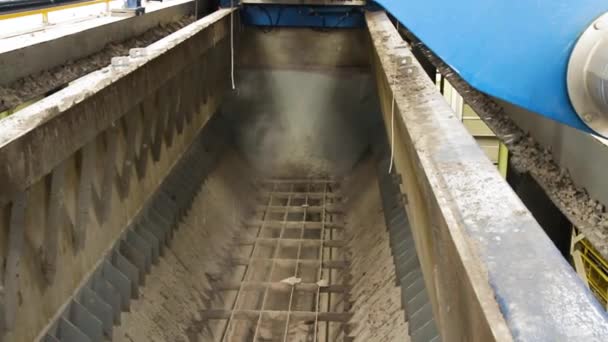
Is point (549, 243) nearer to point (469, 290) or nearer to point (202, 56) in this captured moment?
point (469, 290)

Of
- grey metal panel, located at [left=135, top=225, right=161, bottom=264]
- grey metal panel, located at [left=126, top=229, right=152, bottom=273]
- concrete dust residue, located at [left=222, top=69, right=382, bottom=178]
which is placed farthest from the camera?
concrete dust residue, located at [left=222, top=69, right=382, bottom=178]

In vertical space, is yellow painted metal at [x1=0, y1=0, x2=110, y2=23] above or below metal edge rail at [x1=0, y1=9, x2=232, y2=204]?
above

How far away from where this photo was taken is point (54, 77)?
4.04 m

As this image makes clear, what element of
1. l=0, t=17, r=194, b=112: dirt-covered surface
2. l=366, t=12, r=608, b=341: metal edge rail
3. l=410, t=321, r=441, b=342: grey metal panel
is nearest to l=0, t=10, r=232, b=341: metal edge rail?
l=0, t=17, r=194, b=112: dirt-covered surface

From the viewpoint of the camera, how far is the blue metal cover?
5.85ft

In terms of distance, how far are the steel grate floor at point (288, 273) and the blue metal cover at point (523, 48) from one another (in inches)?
88.3

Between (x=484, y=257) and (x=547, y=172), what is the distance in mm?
2139

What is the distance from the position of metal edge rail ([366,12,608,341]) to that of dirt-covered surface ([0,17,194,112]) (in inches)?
85.2

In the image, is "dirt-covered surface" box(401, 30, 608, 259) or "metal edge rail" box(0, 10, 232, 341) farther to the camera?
"dirt-covered surface" box(401, 30, 608, 259)

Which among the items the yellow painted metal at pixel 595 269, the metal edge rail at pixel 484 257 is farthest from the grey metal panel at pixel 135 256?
the yellow painted metal at pixel 595 269

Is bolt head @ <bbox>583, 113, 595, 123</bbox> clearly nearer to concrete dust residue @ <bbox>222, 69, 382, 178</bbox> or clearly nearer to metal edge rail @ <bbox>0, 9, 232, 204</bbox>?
metal edge rail @ <bbox>0, 9, 232, 204</bbox>

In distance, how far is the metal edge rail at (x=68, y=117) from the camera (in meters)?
2.11

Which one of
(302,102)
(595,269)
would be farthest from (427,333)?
(302,102)

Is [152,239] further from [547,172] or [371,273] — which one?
[547,172]
